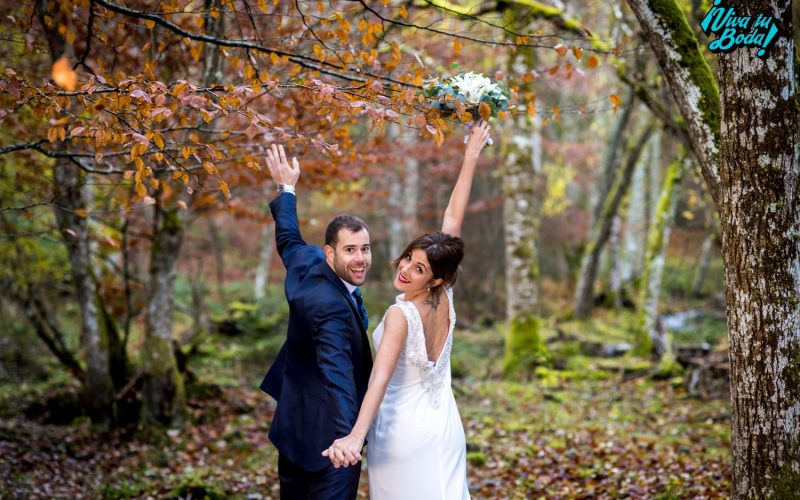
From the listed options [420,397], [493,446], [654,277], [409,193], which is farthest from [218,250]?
[420,397]

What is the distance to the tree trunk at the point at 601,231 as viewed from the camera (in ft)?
47.9

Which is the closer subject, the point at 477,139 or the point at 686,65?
the point at 686,65

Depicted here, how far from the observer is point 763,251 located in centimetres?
354

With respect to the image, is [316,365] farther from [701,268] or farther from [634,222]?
[701,268]

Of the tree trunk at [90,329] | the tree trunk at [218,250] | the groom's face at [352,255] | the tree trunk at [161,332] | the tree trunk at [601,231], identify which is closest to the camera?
the groom's face at [352,255]

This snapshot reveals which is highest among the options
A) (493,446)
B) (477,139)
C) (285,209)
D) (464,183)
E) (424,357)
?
(477,139)

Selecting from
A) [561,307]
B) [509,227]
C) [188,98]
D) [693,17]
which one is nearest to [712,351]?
[509,227]

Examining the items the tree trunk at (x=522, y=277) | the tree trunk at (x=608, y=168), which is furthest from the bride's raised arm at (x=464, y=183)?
the tree trunk at (x=608, y=168)

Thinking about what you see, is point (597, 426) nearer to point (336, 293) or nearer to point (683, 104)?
point (683, 104)

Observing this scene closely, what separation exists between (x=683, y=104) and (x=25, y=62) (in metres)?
7.66

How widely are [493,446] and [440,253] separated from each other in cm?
452

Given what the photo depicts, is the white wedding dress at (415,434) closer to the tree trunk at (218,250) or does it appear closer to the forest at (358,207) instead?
the forest at (358,207)

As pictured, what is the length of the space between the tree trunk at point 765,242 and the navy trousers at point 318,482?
2219 millimetres

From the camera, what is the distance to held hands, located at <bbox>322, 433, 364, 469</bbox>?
11.3 ft
